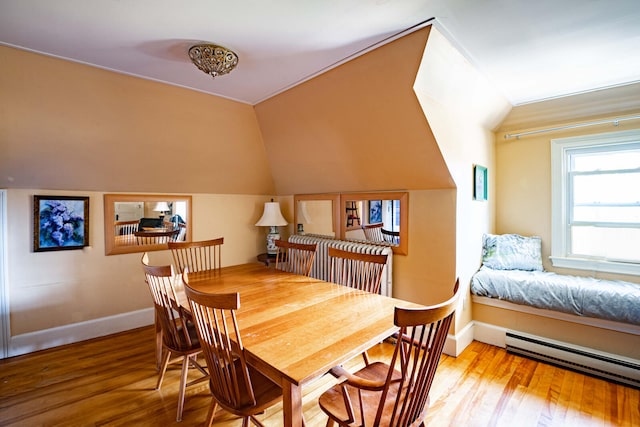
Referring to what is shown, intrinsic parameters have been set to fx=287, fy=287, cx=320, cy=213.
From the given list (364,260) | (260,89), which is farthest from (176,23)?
(364,260)

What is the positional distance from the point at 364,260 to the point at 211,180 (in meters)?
2.27

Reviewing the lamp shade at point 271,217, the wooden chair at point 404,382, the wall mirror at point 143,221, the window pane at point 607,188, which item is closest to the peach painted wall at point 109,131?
the wall mirror at point 143,221

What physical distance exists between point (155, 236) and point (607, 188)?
4.68 m

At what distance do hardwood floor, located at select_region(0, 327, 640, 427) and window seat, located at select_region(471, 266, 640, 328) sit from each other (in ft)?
1.62

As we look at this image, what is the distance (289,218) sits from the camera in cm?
412

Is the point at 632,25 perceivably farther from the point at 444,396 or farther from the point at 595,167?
the point at 444,396

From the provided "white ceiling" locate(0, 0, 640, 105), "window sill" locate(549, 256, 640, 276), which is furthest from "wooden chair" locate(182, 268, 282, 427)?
"window sill" locate(549, 256, 640, 276)

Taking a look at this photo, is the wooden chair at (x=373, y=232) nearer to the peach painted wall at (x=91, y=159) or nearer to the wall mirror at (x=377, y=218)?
the wall mirror at (x=377, y=218)

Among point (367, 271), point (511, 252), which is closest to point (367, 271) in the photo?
point (367, 271)

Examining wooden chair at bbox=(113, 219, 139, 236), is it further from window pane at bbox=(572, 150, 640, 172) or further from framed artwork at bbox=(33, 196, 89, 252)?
window pane at bbox=(572, 150, 640, 172)

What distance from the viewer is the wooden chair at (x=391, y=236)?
113 inches

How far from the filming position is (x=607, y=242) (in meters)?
2.75

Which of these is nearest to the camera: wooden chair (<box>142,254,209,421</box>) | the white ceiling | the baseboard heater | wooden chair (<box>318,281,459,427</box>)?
wooden chair (<box>318,281,459,427</box>)

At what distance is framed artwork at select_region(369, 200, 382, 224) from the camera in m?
3.02
